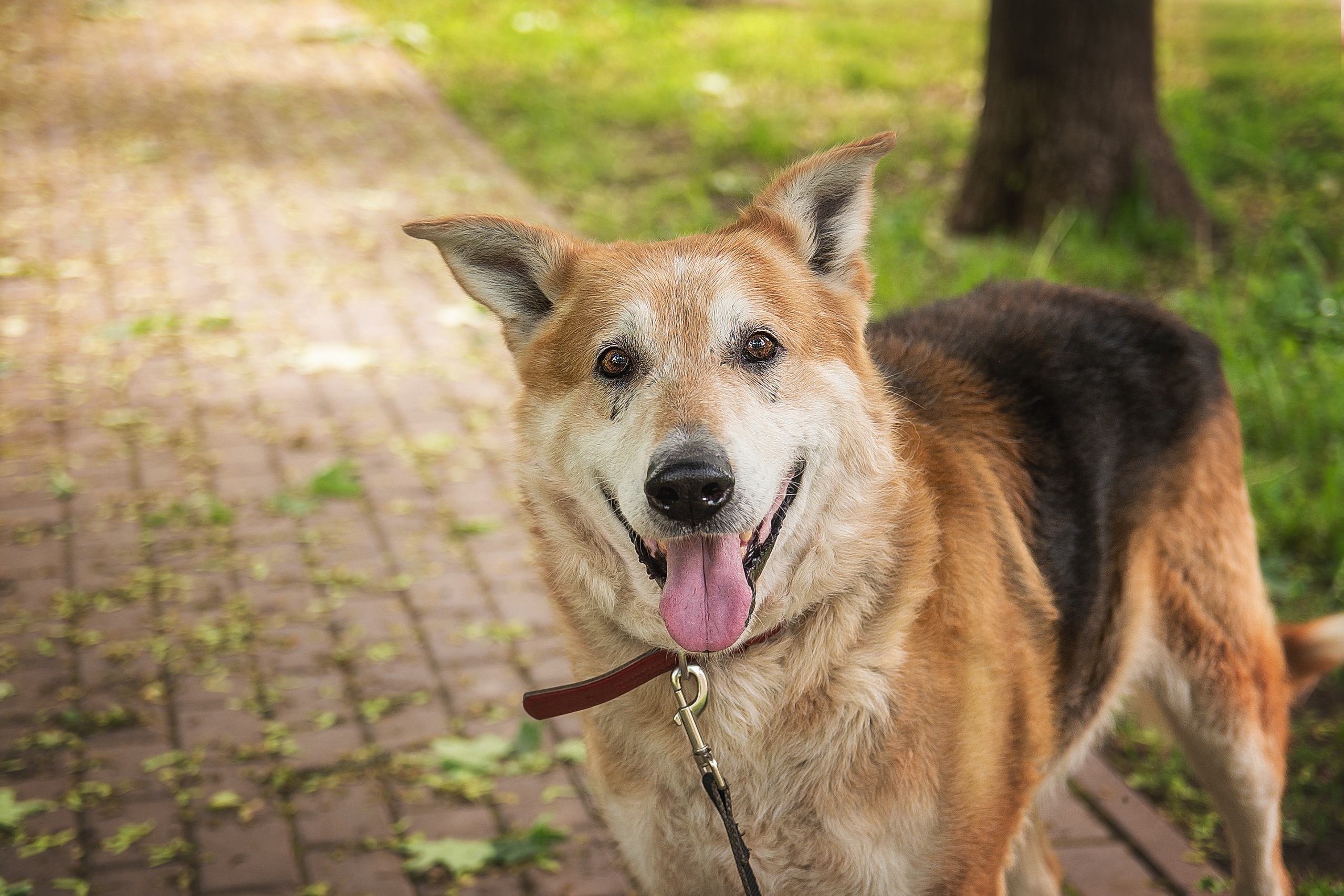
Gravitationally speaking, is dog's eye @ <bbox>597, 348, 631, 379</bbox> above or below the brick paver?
above

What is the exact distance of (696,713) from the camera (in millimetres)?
2377

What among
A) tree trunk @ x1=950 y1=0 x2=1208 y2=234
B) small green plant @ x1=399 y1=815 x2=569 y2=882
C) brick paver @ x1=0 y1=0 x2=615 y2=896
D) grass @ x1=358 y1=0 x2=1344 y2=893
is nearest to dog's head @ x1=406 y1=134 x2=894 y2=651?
small green plant @ x1=399 y1=815 x2=569 y2=882

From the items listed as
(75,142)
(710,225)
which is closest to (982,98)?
(710,225)

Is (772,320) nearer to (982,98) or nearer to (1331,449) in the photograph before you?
(1331,449)

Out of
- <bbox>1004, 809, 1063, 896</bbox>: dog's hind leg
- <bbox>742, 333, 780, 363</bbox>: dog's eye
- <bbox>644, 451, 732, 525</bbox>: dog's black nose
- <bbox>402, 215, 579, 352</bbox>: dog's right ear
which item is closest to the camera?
<bbox>644, 451, 732, 525</bbox>: dog's black nose

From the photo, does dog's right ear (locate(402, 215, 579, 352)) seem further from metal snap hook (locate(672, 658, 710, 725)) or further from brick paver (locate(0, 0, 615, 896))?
brick paver (locate(0, 0, 615, 896))

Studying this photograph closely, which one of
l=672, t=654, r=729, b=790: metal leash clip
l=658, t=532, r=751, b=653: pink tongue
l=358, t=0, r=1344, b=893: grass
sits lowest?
l=358, t=0, r=1344, b=893: grass

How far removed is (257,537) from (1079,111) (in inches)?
A: 211

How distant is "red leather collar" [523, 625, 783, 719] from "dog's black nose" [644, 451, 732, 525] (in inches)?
13.6

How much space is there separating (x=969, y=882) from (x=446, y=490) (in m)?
3.43

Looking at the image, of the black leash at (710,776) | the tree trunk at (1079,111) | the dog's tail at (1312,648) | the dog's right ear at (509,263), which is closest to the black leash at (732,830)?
the black leash at (710,776)

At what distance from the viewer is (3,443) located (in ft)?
18.1

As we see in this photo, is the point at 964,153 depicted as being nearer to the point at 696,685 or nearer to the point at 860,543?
the point at 860,543

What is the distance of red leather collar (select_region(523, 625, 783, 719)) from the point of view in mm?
2373
